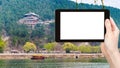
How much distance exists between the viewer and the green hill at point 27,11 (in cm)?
4038

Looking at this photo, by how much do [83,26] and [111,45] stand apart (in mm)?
69

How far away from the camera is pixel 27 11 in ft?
152

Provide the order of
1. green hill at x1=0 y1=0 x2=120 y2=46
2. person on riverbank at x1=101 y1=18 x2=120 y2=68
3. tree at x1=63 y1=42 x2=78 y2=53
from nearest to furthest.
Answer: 1. person on riverbank at x1=101 y1=18 x2=120 y2=68
2. tree at x1=63 y1=42 x2=78 y2=53
3. green hill at x1=0 y1=0 x2=120 y2=46

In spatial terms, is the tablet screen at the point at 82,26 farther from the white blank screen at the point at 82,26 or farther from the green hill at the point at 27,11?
the green hill at the point at 27,11

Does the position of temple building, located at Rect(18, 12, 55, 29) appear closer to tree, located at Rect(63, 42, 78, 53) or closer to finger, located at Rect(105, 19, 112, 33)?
tree, located at Rect(63, 42, 78, 53)

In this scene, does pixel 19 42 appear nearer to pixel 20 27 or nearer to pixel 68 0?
pixel 20 27

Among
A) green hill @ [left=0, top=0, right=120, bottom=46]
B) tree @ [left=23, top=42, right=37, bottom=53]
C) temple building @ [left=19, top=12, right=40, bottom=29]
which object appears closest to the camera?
tree @ [left=23, top=42, right=37, bottom=53]

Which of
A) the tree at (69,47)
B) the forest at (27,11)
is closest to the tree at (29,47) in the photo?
the forest at (27,11)

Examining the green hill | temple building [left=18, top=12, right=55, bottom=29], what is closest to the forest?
the green hill

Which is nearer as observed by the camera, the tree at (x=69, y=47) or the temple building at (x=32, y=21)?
the tree at (x=69, y=47)

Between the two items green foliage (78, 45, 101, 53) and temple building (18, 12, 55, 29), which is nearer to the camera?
green foliage (78, 45, 101, 53)

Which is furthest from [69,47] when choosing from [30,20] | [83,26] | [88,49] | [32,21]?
[83,26]

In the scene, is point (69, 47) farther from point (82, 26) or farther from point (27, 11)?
point (82, 26)

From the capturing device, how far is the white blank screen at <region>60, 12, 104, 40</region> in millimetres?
786
